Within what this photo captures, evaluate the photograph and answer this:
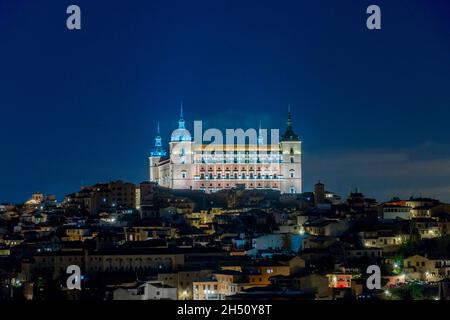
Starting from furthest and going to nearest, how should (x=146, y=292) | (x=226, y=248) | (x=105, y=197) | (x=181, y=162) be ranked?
1. (x=181, y=162)
2. (x=105, y=197)
3. (x=226, y=248)
4. (x=146, y=292)

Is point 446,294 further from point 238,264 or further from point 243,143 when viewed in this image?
point 243,143

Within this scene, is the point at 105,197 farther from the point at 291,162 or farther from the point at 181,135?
the point at 291,162

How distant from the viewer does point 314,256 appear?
112 feet

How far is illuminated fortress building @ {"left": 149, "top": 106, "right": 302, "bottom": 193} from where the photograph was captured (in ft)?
185

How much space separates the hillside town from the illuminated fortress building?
22.1 feet

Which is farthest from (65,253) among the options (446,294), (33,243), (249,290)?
(446,294)

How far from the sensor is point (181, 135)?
2288 inches

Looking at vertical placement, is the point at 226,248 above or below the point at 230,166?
below

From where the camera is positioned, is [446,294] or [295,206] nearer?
[446,294]

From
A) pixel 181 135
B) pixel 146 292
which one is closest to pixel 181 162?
pixel 181 135

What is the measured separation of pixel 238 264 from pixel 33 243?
8715mm

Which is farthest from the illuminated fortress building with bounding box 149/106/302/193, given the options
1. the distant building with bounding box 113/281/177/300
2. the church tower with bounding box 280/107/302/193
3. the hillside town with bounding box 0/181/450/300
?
the distant building with bounding box 113/281/177/300

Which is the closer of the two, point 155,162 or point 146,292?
point 146,292

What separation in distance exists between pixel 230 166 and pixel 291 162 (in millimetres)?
2651
